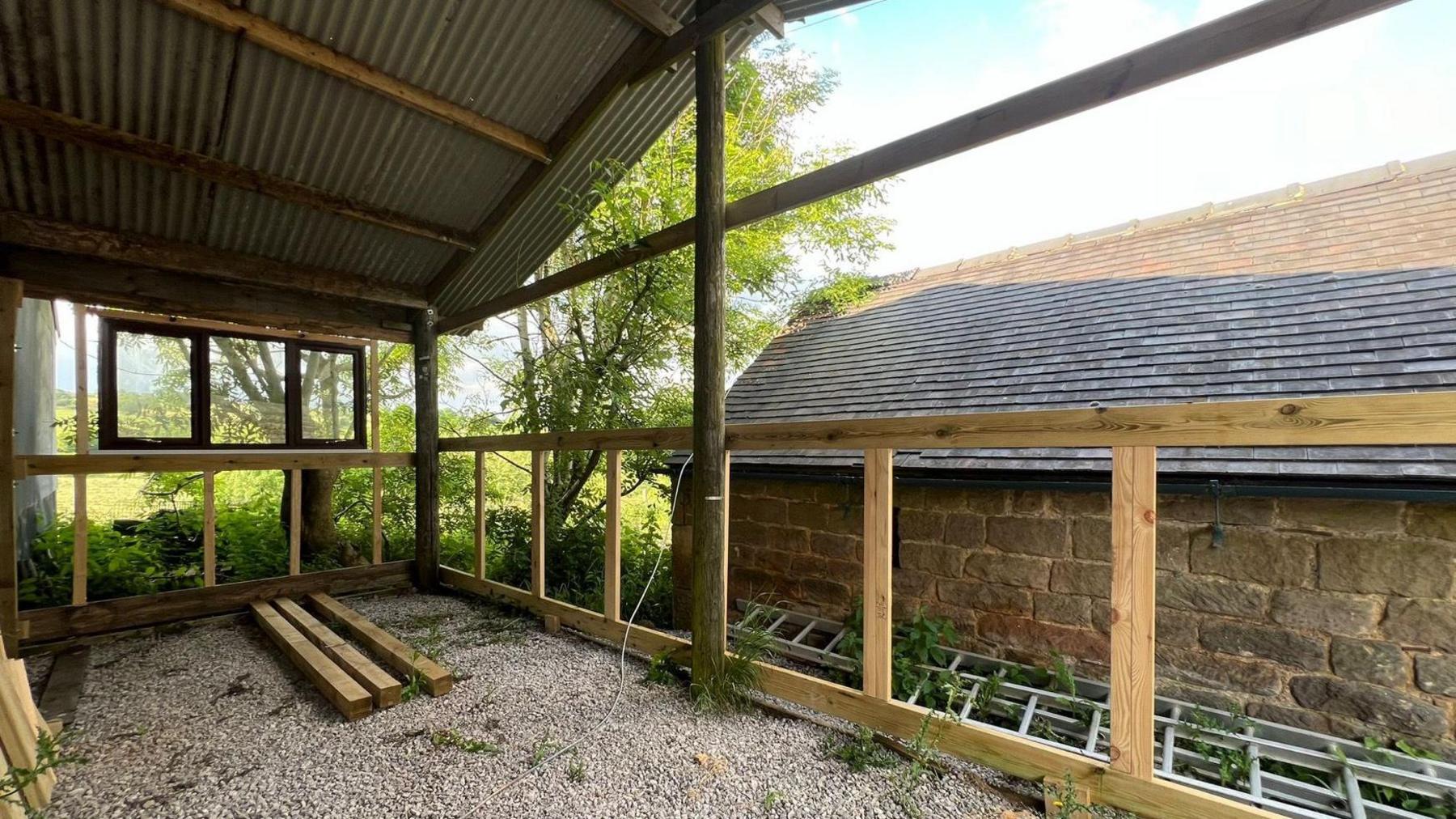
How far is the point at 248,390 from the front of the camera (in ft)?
14.6

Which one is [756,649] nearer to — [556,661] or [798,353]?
[556,661]

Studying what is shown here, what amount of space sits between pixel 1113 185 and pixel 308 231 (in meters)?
8.82

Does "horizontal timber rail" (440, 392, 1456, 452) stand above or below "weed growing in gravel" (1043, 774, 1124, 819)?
above

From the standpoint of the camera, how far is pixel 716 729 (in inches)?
96.7

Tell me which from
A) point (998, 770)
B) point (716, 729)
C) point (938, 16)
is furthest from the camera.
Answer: point (938, 16)

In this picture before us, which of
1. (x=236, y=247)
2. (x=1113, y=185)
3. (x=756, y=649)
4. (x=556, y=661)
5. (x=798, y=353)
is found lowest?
(x=556, y=661)

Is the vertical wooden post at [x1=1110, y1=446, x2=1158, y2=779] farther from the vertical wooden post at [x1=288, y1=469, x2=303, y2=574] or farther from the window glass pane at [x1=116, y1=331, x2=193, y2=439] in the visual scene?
the window glass pane at [x1=116, y1=331, x2=193, y2=439]

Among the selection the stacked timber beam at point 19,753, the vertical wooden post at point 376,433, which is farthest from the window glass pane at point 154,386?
the stacked timber beam at point 19,753

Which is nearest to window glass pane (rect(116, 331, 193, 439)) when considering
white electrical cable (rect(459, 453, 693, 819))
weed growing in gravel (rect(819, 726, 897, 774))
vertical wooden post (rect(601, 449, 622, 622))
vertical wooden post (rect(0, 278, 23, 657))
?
vertical wooden post (rect(0, 278, 23, 657))

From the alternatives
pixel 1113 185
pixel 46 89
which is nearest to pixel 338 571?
pixel 46 89

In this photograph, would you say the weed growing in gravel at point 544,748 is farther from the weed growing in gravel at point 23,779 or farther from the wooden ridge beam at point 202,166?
the wooden ridge beam at point 202,166

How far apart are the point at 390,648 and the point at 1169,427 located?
3910 mm

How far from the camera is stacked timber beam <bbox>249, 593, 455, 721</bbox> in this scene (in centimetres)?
269

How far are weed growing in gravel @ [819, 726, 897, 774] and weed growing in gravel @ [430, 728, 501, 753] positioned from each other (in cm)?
139
